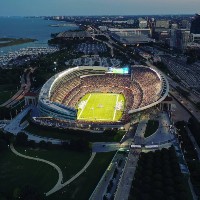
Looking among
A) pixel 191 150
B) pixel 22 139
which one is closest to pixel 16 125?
pixel 22 139

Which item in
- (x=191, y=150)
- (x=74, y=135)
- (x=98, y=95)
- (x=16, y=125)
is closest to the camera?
(x=191, y=150)

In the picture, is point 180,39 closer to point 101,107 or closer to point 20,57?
point 20,57

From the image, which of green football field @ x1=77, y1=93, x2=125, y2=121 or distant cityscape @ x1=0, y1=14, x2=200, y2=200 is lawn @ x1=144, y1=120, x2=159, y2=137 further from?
green football field @ x1=77, y1=93, x2=125, y2=121

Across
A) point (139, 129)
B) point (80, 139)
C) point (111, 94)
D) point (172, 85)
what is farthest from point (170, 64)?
point (80, 139)

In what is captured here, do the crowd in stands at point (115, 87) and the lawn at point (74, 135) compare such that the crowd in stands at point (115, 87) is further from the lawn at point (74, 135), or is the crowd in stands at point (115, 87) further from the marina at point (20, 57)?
the marina at point (20, 57)

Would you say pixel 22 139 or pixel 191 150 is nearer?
pixel 191 150

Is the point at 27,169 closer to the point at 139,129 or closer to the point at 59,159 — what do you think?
the point at 59,159

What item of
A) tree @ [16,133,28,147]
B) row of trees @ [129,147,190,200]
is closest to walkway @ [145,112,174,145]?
row of trees @ [129,147,190,200]

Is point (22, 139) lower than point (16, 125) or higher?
higher
